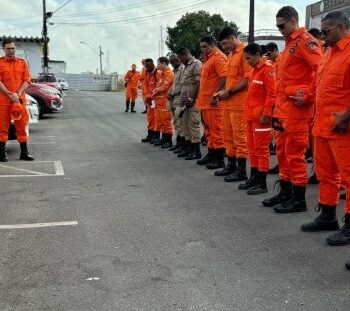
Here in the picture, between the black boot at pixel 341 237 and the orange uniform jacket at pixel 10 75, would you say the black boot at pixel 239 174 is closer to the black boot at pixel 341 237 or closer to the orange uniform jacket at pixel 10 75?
the black boot at pixel 341 237

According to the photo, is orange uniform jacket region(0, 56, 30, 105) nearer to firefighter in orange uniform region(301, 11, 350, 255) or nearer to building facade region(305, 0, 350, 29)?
firefighter in orange uniform region(301, 11, 350, 255)

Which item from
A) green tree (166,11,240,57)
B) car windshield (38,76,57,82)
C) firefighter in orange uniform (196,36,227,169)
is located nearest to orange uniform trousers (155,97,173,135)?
firefighter in orange uniform (196,36,227,169)

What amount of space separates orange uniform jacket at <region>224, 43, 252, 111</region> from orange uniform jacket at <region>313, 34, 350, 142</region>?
7.94 feet

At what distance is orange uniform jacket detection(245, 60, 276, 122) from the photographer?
610 centimetres

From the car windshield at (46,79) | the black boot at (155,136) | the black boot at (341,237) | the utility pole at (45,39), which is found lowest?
the black boot at (341,237)

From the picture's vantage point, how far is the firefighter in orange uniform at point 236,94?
6.87 m

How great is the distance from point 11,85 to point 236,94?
4099 millimetres

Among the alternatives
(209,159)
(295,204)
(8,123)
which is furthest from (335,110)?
(8,123)

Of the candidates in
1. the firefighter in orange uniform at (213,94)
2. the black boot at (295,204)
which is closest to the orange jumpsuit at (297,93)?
the black boot at (295,204)

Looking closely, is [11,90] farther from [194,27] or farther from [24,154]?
[194,27]

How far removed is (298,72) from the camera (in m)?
5.23

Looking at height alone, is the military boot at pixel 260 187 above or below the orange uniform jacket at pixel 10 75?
below

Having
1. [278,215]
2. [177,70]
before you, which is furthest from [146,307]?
[177,70]

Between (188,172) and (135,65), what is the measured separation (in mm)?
14437
